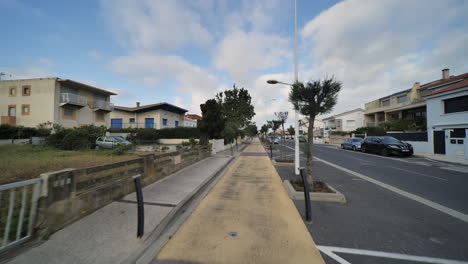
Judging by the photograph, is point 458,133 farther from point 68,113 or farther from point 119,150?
point 68,113

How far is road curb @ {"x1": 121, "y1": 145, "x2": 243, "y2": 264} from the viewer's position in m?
2.32

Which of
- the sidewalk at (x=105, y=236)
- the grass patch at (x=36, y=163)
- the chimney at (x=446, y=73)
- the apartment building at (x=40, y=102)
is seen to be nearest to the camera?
the sidewalk at (x=105, y=236)

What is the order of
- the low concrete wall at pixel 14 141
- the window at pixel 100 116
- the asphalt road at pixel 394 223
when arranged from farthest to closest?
the window at pixel 100 116, the low concrete wall at pixel 14 141, the asphalt road at pixel 394 223

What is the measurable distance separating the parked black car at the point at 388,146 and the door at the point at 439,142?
2597mm

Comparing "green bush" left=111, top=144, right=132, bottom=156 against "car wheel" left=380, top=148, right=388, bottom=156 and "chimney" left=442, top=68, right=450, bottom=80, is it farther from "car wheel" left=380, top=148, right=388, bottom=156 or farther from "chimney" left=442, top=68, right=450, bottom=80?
"chimney" left=442, top=68, right=450, bottom=80

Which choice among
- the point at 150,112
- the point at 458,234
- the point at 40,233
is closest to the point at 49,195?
the point at 40,233

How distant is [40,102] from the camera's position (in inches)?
755

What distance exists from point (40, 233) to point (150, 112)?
28.0 metres

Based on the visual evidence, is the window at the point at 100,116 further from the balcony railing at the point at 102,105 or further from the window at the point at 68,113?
the window at the point at 68,113

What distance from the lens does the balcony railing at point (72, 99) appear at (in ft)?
64.1

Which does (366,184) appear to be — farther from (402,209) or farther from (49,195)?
(49,195)

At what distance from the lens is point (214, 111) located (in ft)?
50.0

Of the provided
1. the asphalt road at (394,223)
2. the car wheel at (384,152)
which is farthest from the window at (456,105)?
the asphalt road at (394,223)

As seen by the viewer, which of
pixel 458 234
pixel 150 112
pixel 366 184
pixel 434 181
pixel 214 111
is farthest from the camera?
pixel 150 112
